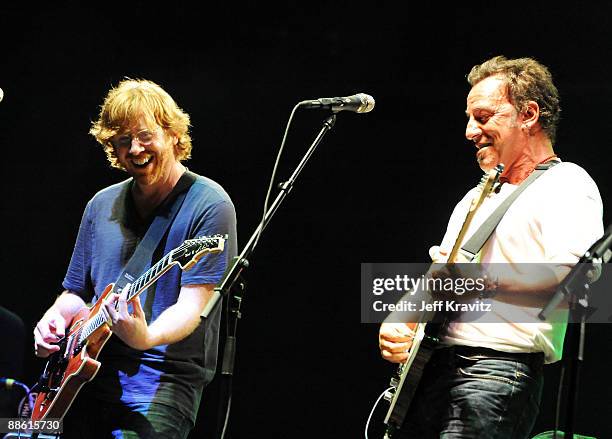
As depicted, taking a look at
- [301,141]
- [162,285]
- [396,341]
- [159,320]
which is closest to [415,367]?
[396,341]

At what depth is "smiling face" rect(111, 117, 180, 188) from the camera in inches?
130

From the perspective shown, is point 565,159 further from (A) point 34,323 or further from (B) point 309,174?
(A) point 34,323

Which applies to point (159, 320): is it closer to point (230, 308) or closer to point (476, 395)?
point (230, 308)

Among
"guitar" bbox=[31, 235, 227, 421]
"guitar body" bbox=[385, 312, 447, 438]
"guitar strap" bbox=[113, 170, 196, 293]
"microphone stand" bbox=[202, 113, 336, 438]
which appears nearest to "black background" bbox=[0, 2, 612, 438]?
"guitar strap" bbox=[113, 170, 196, 293]

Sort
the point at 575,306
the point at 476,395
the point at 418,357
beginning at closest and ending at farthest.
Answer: the point at 575,306 < the point at 476,395 < the point at 418,357

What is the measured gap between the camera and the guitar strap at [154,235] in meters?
3.13

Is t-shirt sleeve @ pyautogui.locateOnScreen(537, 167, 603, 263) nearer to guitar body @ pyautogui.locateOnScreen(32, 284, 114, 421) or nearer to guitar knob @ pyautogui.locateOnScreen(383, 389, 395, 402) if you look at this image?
guitar knob @ pyautogui.locateOnScreen(383, 389, 395, 402)

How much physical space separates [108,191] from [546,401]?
7.67 ft

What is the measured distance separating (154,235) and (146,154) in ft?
1.13

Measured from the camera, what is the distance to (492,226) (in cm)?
269

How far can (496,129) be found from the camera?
2.91 meters

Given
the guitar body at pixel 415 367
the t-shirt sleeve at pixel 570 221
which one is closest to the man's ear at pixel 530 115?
the t-shirt sleeve at pixel 570 221

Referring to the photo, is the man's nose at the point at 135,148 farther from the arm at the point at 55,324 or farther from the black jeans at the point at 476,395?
the black jeans at the point at 476,395

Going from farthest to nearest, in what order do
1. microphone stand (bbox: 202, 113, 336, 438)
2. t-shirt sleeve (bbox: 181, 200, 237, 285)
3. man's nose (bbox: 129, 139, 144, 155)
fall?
1. man's nose (bbox: 129, 139, 144, 155)
2. t-shirt sleeve (bbox: 181, 200, 237, 285)
3. microphone stand (bbox: 202, 113, 336, 438)
